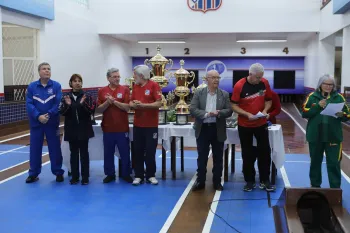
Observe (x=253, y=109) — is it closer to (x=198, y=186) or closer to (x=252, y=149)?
(x=252, y=149)

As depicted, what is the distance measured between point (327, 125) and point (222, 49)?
51.6 feet

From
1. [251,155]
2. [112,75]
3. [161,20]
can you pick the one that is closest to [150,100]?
[112,75]

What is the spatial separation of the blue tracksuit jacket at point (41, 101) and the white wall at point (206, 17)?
10.7 meters

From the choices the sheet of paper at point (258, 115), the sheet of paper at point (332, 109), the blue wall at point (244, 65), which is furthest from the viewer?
the blue wall at point (244, 65)

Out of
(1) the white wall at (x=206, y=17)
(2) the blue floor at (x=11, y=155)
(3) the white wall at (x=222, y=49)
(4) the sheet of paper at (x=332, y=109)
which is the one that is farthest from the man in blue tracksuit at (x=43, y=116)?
(3) the white wall at (x=222, y=49)

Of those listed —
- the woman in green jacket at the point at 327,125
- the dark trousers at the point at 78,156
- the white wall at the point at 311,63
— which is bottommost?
the dark trousers at the point at 78,156

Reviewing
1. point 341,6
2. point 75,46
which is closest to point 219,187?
point 341,6

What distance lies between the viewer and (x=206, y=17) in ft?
49.9

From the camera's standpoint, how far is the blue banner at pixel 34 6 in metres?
9.96

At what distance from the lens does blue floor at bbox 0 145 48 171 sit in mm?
6625

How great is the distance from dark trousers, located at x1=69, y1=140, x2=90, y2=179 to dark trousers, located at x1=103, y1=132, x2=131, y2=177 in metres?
0.25

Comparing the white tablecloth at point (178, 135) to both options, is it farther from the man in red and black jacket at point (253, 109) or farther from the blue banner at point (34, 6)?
the blue banner at point (34, 6)

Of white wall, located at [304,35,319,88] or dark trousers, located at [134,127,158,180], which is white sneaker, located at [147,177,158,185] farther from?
white wall, located at [304,35,319,88]

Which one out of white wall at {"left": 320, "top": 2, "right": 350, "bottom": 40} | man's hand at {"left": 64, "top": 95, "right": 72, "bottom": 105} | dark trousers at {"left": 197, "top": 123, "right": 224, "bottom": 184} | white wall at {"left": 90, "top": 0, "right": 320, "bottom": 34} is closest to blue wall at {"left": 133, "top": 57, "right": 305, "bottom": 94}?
white wall at {"left": 90, "top": 0, "right": 320, "bottom": 34}
